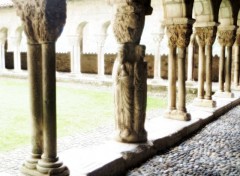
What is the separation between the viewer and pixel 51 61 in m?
3.40

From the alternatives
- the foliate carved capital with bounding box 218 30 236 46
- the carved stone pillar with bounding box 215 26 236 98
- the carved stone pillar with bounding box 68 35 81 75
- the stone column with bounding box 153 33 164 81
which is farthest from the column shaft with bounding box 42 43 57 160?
the carved stone pillar with bounding box 68 35 81 75

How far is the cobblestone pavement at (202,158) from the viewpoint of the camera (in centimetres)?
441

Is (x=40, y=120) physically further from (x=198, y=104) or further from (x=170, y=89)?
(x=198, y=104)

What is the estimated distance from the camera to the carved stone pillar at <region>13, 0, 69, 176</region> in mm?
3326

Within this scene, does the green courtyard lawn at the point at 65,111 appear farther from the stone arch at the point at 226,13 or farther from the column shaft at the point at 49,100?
the stone arch at the point at 226,13

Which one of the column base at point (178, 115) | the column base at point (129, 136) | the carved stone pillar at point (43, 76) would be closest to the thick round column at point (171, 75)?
the column base at point (178, 115)

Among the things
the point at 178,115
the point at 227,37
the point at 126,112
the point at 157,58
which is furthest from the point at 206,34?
the point at 157,58

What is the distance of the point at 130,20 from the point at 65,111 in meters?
4.92

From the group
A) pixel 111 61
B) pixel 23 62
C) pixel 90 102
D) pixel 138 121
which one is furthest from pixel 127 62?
pixel 23 62

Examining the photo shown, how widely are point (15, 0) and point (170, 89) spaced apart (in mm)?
4109

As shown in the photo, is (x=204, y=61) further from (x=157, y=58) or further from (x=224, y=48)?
(x=157, y=58)

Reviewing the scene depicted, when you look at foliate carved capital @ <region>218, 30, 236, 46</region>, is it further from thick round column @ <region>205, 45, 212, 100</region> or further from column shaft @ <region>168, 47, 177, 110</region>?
column shaft @ <region>168, 47, 177, 110</region>

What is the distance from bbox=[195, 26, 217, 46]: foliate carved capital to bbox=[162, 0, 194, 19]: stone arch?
1623 mm

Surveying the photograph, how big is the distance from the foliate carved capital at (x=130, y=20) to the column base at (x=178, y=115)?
2493 mm
